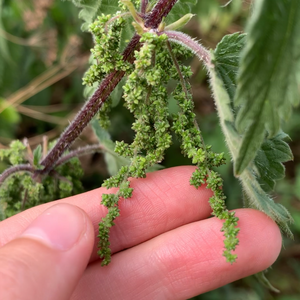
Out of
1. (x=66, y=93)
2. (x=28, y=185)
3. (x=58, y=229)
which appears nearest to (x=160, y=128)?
(x=58, y=229)

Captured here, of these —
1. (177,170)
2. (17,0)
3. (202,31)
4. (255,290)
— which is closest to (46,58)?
(17,0)

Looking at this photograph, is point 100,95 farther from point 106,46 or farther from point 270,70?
point 270,70

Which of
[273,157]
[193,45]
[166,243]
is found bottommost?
[166,243]

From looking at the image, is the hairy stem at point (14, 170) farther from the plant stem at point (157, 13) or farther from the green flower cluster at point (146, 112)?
the plant stem at point (157, 13)

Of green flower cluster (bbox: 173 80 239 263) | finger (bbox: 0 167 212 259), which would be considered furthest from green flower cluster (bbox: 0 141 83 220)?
green flower cluster (bbox: 173 80 239 263)

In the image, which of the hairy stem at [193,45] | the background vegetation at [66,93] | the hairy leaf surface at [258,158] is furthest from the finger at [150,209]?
the background vegetation at [66,93]

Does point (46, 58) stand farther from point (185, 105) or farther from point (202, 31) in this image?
point (185, 105)

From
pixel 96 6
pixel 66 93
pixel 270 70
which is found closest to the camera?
pixel 270 70
